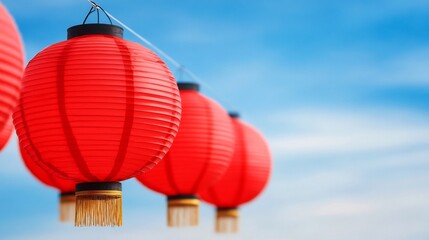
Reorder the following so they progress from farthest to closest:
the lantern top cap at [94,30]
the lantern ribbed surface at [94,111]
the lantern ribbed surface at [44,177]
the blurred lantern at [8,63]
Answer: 1. the lantern ribbed surface at [44,177]
2. the lantern top cap at [94,30]
3. the lantern ribbed surface at [94,111]
4. the blurred lantern at [8,63]

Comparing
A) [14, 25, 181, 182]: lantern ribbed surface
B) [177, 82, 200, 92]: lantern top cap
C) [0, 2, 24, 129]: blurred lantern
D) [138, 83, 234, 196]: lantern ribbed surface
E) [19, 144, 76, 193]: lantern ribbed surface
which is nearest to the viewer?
[0, 2, 24, 129]: blurred lantern

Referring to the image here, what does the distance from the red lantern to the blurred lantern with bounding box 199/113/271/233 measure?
10.8ft

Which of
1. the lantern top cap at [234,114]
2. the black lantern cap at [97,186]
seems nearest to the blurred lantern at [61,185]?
the lantern top cap at [234,114]

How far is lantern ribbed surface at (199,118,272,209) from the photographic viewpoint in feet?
28.8

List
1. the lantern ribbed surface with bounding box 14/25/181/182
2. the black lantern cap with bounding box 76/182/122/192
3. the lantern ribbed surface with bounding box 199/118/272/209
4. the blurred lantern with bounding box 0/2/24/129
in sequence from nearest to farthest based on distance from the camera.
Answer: the blurred lantern with bounding box 0/2/24/129 < the lantern ribbed surface with bounding box 14/25/181/182 < the black lantern cap with bounding box 76/182/122/192 < the lantern ribbed surface with bounding box 199/118/272/209

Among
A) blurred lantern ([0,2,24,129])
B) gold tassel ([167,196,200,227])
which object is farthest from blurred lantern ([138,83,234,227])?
blurred lantern ([0,2,24,129])

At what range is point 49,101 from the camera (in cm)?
514

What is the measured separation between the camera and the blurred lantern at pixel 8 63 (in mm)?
4062

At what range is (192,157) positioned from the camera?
6965mm

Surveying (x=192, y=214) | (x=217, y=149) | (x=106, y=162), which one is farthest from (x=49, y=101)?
(x=192, y=214)

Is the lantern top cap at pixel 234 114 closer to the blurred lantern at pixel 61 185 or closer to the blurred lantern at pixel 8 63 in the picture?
the blurred lantern at pixel 61 185

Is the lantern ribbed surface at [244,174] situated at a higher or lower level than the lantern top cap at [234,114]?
lower

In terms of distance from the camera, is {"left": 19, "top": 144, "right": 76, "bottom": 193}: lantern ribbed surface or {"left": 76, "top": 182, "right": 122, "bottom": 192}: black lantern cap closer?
{"left": 76, "top": 182, "right": 122, "bottom": 192}: black lantern cap

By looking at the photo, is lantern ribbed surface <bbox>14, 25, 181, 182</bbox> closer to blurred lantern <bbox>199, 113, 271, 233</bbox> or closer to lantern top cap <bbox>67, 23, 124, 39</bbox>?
lantern top cap <bbox>67, 23, 124, 39</bbox>
